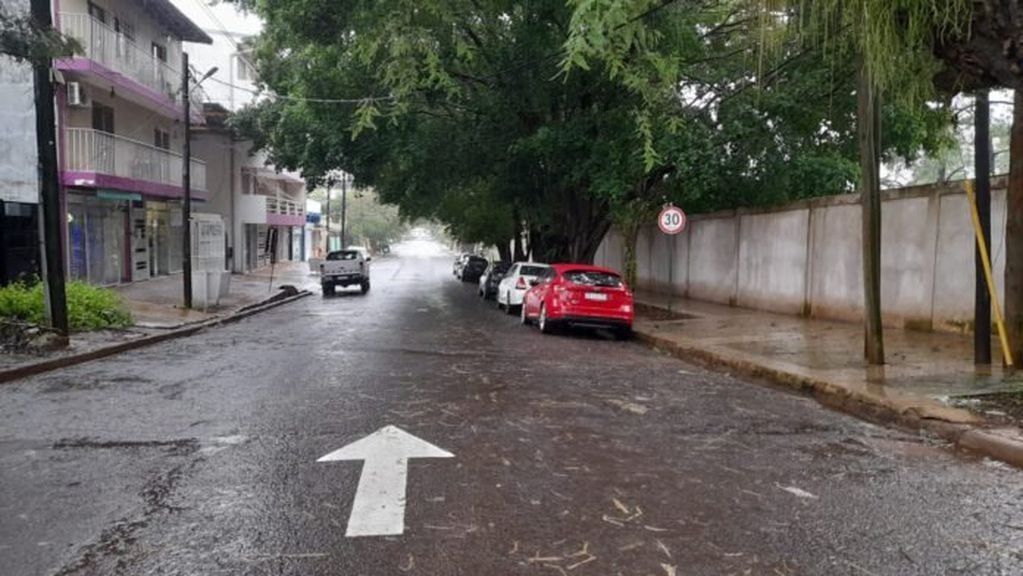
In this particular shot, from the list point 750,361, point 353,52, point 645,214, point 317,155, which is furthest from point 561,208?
point 750,361

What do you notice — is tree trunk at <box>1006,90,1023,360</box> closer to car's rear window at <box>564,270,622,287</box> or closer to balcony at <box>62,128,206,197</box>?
car's rear window at <box>564,270,622,287</box>

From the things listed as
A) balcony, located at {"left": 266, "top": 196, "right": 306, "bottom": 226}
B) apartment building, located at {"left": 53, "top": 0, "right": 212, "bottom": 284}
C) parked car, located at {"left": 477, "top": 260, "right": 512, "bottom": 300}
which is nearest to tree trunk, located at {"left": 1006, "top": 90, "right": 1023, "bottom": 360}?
apartment building, located at {"left": 53, "top": 0, "right": 212, "bottom": 284}

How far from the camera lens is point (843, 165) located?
20.0 meters

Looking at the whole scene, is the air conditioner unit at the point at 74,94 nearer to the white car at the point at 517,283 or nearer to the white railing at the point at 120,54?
the white railing at the point at 120,54

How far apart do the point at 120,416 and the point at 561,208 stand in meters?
19.7

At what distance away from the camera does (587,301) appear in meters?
15.8

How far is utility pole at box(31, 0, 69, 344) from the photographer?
11422 millimetres

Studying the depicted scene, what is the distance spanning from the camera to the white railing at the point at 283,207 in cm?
4755

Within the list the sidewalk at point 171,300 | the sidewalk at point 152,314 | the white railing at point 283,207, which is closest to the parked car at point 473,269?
the white railing at point 283,207

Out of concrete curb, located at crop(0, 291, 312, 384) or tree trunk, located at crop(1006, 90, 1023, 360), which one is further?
concrete curb, located at crop(0, 291, 312, 384)

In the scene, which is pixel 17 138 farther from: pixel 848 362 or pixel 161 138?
pixel 848 362

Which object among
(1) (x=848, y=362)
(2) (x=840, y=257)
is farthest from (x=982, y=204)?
(2) (x=840, y=257)

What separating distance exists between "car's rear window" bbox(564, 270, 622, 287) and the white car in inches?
176

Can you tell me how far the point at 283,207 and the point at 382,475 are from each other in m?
49.3
